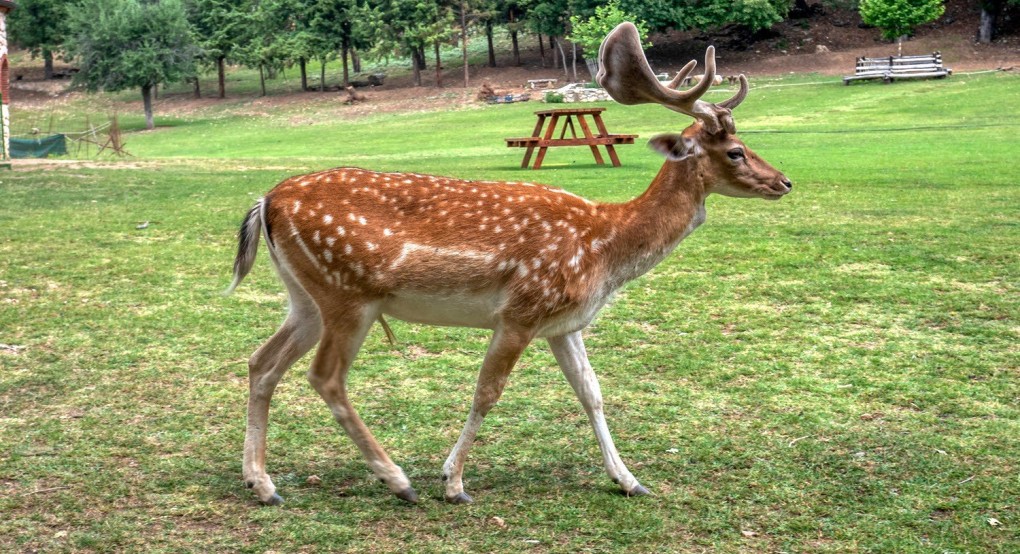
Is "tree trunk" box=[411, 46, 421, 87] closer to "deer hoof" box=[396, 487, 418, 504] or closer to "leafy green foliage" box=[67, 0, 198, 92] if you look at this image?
"leafy green foliage" box=[67, 0, 198, 92]

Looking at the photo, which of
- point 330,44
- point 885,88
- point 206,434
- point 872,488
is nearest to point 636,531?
point 872,488

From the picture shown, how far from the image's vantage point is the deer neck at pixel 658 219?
5648 mm

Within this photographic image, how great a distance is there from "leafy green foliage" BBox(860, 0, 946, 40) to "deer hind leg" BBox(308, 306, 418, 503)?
160 feet

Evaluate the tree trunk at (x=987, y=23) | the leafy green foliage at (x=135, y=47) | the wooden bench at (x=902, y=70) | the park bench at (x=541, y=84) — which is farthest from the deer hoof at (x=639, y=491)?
the tree trunk at (x=987, y=23)

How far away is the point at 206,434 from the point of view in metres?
6.18

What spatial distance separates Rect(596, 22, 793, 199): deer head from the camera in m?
5.70

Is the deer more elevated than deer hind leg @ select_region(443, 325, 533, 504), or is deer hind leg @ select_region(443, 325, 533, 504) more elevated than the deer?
the deer

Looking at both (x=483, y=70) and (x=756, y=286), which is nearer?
(x=756, y=286)

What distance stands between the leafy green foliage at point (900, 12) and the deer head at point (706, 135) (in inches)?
1853

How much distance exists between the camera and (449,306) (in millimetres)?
5352

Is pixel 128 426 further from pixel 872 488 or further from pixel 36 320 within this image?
pixel 872 488

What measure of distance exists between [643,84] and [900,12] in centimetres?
4742

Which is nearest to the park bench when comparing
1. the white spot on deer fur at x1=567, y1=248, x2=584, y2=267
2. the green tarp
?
the green tarp

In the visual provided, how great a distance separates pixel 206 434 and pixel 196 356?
5.82 ft
